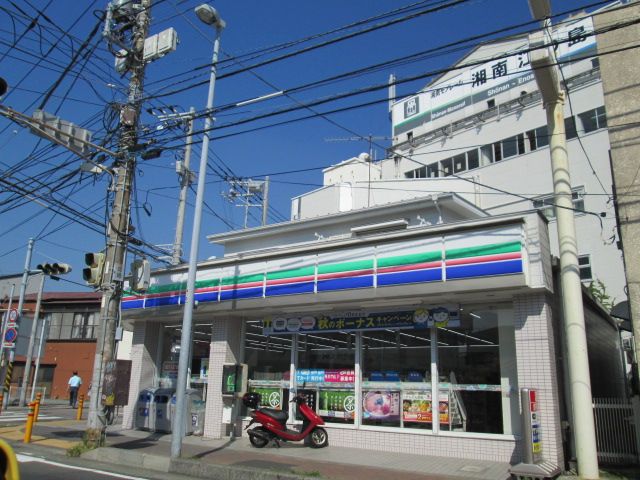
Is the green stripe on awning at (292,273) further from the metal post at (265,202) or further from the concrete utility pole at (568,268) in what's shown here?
the metal post at (265,202)

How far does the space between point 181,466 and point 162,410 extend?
19.0ft

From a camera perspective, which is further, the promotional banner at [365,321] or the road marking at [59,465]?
the promotional banner at [365,321]

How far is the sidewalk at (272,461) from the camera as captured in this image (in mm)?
9781

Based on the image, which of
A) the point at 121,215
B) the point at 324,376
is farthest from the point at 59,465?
the point at 324,376

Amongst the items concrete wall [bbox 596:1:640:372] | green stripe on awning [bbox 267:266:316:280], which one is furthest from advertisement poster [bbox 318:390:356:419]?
concrete wall [bbox 596:1:640:372]

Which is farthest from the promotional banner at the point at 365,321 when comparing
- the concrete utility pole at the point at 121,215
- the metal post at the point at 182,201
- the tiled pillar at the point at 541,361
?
the metal post at the point at 182,201

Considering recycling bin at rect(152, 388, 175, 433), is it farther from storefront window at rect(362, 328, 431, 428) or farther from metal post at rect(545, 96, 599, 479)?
metal post at rect(545, 96, 599, 479)

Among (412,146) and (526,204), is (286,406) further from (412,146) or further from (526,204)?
(412,146)

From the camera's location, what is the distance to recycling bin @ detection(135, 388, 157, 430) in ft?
53.5

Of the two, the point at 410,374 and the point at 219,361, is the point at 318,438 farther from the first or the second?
the point at 219,361

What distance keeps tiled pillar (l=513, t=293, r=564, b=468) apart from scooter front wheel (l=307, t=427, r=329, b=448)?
476 centimetres

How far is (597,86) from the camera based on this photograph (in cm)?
2875

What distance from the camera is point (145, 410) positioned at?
649 inches

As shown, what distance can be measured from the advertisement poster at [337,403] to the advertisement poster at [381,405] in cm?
33
